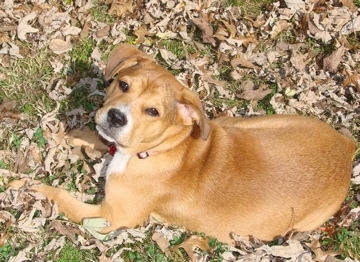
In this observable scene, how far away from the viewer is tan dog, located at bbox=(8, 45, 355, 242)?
20.5 ft

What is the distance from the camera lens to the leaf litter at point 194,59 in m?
7.57

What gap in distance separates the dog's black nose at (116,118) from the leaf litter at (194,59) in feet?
5.12

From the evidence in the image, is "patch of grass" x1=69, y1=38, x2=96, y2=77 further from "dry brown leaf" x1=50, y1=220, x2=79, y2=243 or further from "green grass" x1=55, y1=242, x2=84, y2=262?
"green grass" x1=55, y1=242, x2=84, y2=262

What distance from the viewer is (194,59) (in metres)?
8.85

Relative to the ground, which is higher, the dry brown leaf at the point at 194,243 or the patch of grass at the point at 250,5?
the patch of grass at the point at 250,5

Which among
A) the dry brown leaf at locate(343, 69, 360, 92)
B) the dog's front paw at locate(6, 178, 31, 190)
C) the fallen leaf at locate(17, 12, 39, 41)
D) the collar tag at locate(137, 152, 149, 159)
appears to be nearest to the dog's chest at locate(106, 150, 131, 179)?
the collar tag at locate(137, 152, 149, 159)

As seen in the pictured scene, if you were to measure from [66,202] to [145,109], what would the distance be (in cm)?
173

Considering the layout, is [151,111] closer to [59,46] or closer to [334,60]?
[59,46]

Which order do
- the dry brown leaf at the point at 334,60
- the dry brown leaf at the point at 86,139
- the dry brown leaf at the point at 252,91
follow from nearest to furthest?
the dry brown leaf at the point at 86,139 < the dry brown leaf at the point at 252,91 < the dry brown leaf at the point at 334,60

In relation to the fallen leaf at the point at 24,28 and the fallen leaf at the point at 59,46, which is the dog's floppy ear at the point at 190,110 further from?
the fallen leaf at the point at 24,28

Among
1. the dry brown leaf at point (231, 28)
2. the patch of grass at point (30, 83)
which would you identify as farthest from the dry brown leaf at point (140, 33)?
the patch of grass at point (30, 83)

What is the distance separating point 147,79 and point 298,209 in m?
2.30

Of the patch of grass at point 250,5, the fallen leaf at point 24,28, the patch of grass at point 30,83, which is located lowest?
the patch of grass at point 30,83

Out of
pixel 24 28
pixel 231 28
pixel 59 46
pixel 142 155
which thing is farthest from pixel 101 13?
pixel 142 155
